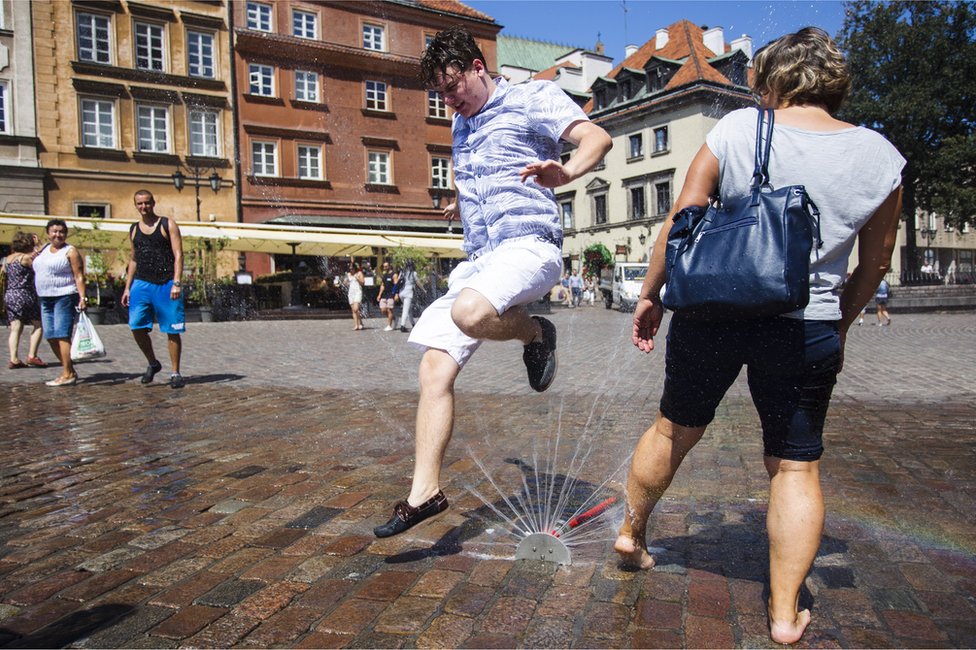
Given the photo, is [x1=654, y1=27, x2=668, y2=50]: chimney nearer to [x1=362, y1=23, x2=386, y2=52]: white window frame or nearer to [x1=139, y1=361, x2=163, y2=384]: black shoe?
[x1=362, y1=23, x2=386, y2=52]: white window frame

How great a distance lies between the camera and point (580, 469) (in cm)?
420

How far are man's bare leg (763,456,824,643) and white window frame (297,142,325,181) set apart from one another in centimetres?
2078

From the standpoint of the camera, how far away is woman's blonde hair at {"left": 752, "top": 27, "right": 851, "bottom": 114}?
225cm

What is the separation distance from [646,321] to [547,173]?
617mm

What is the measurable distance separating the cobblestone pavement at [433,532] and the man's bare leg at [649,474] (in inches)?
4.5

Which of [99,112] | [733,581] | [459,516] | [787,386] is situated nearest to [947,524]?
[733,581]

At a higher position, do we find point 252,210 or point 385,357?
point 252,210

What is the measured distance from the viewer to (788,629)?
7.02ft

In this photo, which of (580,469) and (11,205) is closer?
(580,469)

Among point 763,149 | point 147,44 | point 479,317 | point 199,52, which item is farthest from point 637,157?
point 763,149

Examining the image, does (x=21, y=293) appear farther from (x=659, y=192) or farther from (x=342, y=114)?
(x=659, y=192)

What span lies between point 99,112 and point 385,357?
80.8 feet

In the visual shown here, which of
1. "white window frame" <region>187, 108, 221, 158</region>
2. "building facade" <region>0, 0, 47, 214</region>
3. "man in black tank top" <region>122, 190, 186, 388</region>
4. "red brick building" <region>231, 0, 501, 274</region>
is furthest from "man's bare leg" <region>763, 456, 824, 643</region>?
"building facade" <region>0, 0, 47, 214</region>

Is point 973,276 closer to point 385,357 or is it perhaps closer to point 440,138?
point 385,357
